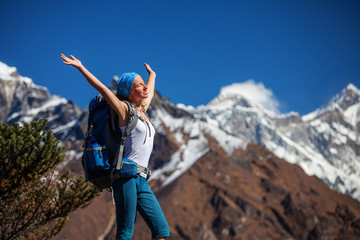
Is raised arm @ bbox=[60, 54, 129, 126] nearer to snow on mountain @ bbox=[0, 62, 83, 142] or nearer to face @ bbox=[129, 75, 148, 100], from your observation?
face @ bbox=[129, 75, 148, 100]

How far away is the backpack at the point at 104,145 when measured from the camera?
389 centimetres

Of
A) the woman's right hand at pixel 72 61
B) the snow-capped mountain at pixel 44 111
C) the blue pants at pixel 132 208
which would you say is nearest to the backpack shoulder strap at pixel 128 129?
the blue pants at pixel 132 208

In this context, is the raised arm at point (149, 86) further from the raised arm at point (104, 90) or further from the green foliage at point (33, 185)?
the green foliage at point (33, 185)

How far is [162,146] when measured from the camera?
315 ft

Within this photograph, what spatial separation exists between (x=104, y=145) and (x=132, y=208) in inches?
25.5

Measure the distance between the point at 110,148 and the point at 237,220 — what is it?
227 ft

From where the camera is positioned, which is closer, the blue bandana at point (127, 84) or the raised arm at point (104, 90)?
the raised arm at point (104, 90)

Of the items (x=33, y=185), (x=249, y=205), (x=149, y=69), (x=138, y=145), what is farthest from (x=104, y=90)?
(x=249, y=205)

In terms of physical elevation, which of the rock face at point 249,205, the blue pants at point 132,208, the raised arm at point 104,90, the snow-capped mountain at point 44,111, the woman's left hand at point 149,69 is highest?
the snow-capped mountain at point 44,111

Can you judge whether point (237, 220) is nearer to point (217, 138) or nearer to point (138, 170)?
point (217, 138)

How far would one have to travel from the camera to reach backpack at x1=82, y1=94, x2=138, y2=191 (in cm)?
389

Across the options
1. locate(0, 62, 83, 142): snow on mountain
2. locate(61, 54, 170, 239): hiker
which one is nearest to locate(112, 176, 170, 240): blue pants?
locate(61, 54, 170, 239): hiker

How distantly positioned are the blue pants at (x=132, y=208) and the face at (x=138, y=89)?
837 mm

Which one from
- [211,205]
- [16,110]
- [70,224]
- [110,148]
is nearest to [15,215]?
[110,148]
